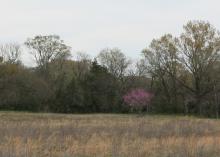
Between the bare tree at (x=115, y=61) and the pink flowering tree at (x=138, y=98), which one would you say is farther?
the bare tree at (x=115, y=61)

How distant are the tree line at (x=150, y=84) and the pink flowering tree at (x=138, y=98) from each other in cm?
73

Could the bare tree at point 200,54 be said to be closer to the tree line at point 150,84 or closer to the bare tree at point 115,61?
the tree line at point 150,84

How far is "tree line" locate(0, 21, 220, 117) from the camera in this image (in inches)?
2758

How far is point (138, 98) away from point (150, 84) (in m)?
9.91

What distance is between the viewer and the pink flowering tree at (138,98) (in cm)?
7331

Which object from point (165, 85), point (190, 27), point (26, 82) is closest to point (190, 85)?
point (165, 85)

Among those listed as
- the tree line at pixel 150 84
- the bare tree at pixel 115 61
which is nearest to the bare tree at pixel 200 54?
the tree line at pixel 150 84

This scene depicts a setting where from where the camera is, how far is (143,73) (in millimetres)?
85688

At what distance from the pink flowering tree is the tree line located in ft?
2.38

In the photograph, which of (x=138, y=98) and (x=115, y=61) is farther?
(x=115, y=61)

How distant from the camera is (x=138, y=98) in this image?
73125mm

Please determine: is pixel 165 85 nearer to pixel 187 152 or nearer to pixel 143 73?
pixel 143 73

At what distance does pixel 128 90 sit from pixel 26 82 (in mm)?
17988

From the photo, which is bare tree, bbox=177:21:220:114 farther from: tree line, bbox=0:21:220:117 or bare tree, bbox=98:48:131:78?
bare tree, bbox=98:48:131:78
